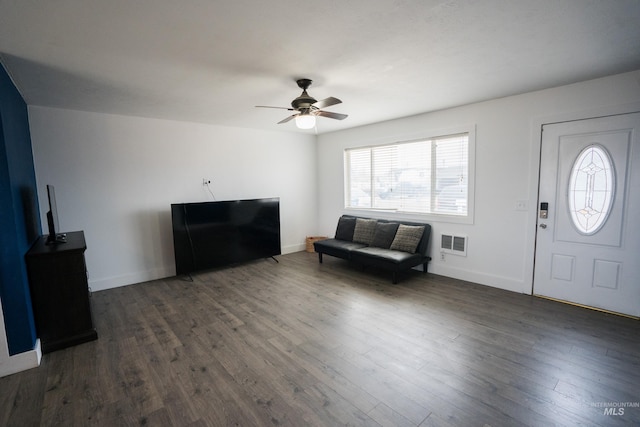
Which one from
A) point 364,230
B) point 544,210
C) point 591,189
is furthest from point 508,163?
point 364,230

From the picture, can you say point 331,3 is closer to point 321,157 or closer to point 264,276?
point 264,276

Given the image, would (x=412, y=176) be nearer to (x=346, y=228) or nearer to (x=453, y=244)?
(x=453, y=244)

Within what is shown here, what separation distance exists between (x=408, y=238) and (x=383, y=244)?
0.46 meters

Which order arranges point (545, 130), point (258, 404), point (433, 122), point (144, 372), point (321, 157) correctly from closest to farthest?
point (258, 404), point (144, 372), point (545, 130), point (433, 122), point (321, 157)

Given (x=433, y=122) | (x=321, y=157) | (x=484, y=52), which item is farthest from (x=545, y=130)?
(x=321, y=157)

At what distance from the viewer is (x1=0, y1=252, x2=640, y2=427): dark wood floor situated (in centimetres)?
184

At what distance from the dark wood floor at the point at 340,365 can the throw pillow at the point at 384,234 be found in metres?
1.19

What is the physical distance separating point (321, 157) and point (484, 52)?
4198 millimetres

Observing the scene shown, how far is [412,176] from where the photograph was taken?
4805 mm

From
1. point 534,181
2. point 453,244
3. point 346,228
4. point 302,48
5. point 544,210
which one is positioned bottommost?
point 453,244

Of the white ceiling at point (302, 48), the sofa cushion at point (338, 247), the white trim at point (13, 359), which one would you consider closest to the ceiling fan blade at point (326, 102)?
the white ceiling at point (302, 48)

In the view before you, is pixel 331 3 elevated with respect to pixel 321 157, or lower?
elevated

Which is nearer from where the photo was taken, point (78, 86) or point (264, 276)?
point (78, 86)

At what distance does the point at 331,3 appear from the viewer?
66.6 inches
